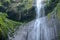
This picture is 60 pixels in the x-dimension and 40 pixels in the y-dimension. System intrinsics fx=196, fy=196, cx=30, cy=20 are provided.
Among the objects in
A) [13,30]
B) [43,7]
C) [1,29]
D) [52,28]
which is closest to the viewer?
[1,29]

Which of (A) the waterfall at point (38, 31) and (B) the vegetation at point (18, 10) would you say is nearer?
(A) the waterfall at point (38, 31)

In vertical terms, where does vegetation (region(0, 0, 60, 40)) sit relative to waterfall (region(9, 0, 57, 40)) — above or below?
above

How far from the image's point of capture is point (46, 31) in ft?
35.7

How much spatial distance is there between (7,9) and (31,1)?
176 cm

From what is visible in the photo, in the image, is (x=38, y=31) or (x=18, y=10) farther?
(x=18, y=10)

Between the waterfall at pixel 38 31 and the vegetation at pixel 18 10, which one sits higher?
the vegetation at pixel 18 10

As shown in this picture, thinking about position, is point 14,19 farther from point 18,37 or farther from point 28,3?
point 18,37

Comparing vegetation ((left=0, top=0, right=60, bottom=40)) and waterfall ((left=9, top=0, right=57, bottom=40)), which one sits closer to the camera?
waterfall ((left=9, top=0, right=57, bottom=40))

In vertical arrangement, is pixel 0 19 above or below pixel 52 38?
above

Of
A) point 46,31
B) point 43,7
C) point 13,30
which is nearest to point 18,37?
point 13,30

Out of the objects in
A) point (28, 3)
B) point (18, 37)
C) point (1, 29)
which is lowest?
point (18, 37)

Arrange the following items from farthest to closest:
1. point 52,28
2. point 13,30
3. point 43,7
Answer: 1. point 43,7
2. point 13,30
3. point 52,28

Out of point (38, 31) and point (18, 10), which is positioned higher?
point (18, 10)

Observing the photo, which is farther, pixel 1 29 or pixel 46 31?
pixel 46 31
